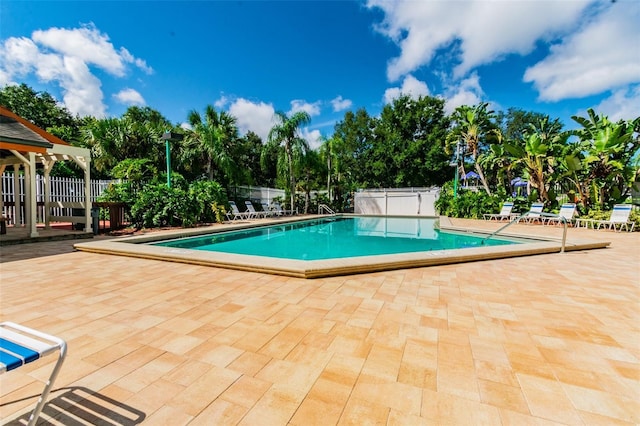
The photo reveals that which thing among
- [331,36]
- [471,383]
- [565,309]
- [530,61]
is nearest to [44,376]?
[471,383]

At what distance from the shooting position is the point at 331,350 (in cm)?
224

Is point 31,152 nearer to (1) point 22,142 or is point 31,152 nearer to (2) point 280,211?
(1) point 22,142

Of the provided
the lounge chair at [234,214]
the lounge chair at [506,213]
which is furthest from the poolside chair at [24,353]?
the lounge chair at [506,213]

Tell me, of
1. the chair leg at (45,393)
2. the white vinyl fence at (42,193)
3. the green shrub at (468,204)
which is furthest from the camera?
the green shrub at (468,204)

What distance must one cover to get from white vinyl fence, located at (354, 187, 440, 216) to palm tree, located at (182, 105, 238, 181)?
10.6 m

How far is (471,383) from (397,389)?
50 centimetres

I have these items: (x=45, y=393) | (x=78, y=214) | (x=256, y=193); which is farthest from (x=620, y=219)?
(x=78, y=214)

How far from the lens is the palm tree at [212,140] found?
1507cm

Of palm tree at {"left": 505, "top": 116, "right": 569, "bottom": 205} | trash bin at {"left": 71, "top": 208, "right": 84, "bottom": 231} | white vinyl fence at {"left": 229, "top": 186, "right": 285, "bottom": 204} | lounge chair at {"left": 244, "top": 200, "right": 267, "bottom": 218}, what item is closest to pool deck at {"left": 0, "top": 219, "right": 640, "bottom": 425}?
trash bin at {"left": 71, "top": 208, "right": 84, "bottom": 231}

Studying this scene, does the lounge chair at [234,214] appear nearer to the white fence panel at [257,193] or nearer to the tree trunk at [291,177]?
the white fence panel at [257,193]

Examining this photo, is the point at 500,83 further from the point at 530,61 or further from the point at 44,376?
the point at 44,376

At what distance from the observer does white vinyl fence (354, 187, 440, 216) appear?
2041cm

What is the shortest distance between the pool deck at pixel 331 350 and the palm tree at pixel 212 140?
11.7 metres

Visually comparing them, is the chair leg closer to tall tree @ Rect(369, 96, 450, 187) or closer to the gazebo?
the gazebo
